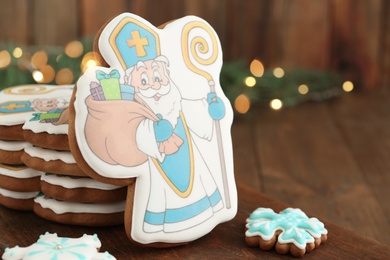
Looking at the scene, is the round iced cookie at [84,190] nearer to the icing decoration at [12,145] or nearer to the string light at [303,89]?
the icing decoration at [12,145]

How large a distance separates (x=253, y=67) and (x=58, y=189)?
4.86ft

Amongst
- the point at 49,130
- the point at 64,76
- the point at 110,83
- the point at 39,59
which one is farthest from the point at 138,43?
the point at 39,59

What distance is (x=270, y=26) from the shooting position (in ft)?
8.41

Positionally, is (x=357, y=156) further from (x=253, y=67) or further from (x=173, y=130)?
(x=173, y=130)

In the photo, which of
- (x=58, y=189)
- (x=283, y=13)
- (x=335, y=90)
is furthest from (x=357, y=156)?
(x=58, y=189)

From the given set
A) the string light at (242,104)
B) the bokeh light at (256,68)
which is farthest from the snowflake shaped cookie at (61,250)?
the bokeh light at (256,68)

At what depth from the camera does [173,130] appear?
43.8 inches

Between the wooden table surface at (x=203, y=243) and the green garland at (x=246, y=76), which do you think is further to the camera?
the green garland at (x=246, y=76)

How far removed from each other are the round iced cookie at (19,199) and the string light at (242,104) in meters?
1.10

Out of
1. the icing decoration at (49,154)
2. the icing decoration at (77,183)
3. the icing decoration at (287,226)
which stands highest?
the icing decoration at (49,154)

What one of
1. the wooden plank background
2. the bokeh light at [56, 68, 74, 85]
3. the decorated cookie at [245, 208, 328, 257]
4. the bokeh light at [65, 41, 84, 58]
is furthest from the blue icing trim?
the wooden plank background

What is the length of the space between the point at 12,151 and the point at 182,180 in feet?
1.04

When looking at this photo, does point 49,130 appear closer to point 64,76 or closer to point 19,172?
point 19,172

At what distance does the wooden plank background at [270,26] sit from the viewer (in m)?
2.43
